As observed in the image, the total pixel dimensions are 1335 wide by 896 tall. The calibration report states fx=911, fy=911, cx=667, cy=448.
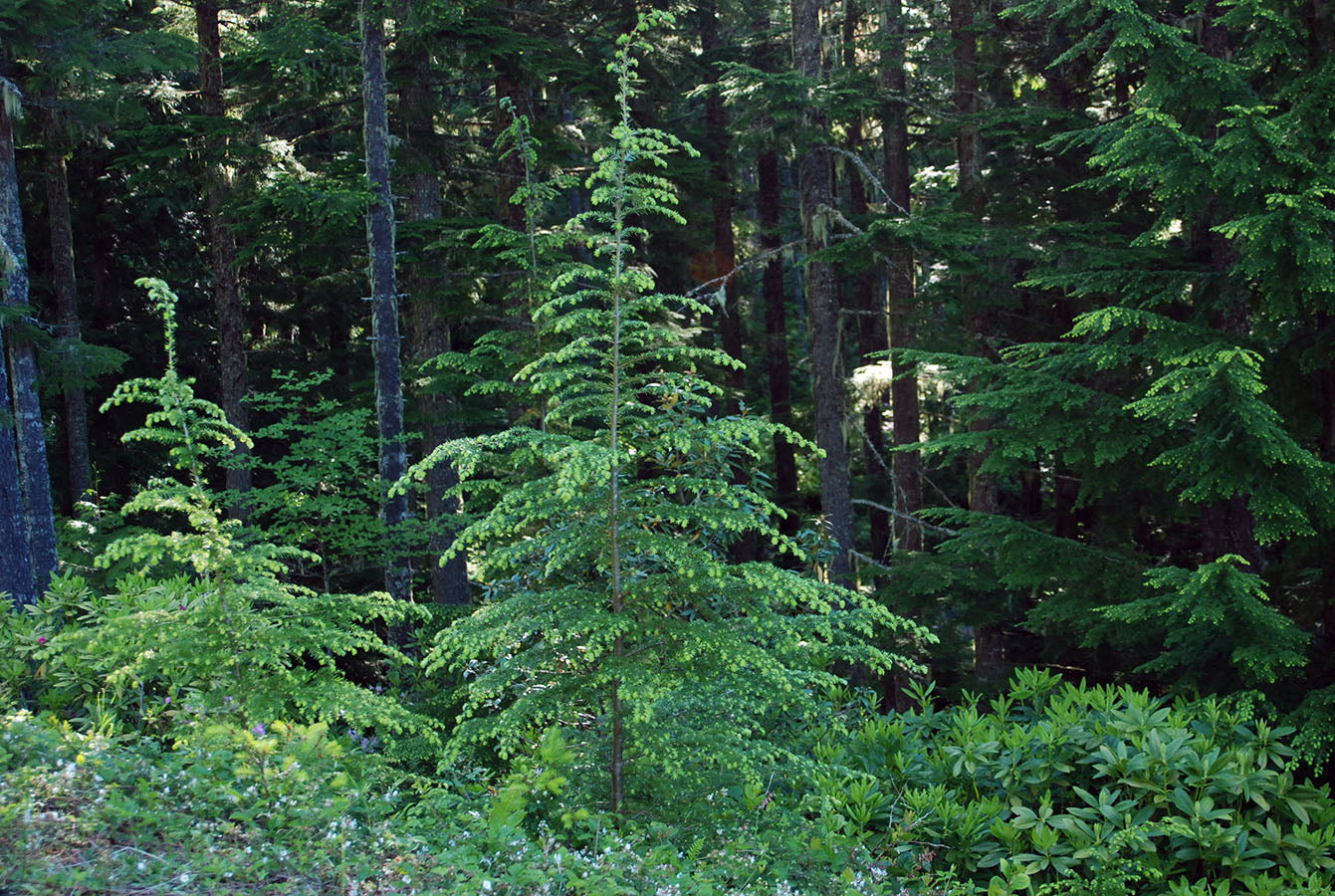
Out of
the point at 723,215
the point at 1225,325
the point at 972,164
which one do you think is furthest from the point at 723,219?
the point at 1225,325

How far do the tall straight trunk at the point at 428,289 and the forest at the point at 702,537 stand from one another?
0.42ft

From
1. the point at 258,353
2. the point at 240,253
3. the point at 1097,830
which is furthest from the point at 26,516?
the point at 1097,830

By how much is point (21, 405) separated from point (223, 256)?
160 inches

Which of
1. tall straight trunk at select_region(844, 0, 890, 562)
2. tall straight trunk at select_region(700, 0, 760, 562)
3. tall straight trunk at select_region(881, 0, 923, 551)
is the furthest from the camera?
tall straight trunk at select_region(700, 0, 760, 562)

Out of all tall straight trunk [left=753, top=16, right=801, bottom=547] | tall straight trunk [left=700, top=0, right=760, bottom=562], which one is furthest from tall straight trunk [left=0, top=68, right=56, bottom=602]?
tall straight trunk [left=753, top=16, right=801, bottom=547]

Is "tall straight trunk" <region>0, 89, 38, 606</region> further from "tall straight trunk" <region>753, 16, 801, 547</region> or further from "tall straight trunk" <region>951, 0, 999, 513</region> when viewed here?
"tall straight trunk" <region>753, 16, 801, 547</region>

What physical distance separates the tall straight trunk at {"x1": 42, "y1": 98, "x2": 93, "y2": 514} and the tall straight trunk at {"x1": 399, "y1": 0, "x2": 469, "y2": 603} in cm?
652

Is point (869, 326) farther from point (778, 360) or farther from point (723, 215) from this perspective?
point (723, 215)

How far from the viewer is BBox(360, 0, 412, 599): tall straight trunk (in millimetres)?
13172

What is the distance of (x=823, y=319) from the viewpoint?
1333 cm

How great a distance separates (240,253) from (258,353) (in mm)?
7919

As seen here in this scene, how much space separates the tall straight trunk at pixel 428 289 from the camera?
1468 centimetres

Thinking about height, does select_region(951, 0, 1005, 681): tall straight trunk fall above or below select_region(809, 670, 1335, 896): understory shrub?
above

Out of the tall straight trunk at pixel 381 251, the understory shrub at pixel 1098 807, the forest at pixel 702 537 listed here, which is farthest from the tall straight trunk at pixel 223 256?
the understory shrub at pixel 1098 807
